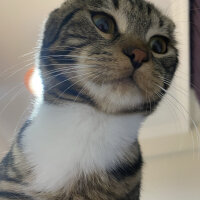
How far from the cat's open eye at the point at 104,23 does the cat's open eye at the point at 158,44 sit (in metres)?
0.09

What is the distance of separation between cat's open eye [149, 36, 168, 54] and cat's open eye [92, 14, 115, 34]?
3.5 inches

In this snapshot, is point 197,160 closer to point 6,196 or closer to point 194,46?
point 194,46

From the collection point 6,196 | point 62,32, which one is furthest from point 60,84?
point 6,196

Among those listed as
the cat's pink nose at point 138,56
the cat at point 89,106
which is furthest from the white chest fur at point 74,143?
the cat's pink nose at point 138,56

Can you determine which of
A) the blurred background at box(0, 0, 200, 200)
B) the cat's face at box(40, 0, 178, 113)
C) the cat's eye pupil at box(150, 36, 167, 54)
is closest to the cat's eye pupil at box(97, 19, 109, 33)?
the cat's face at box(40, 0, 178, 113)

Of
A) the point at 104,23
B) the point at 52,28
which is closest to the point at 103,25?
the point at 104,23

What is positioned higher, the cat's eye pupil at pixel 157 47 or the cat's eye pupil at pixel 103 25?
the cat's eye pupil at pixel 103 25

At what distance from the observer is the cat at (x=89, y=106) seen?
0.51 metres

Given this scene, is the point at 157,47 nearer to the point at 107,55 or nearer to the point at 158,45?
the point at 158,45

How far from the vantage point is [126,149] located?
59 cm

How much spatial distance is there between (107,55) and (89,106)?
10 cm

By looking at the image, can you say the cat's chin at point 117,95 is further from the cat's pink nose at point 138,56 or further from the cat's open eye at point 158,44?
the cat's open eye at point 158,44

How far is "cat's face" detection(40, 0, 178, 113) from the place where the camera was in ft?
1.65

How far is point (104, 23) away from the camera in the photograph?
58cm
